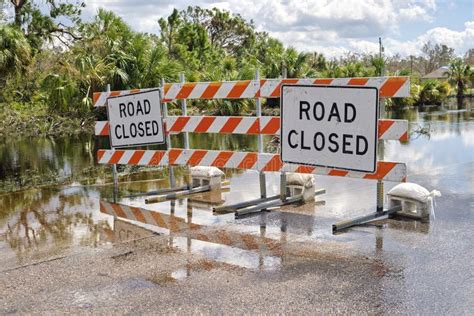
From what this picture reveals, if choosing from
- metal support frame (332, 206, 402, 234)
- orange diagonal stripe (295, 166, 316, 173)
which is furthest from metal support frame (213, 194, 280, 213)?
metal support frame (332, 206, 402, 234)

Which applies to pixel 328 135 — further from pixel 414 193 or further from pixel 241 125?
pixel 241 125

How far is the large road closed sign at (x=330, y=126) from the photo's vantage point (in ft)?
20.2

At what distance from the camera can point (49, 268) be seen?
5.09 m

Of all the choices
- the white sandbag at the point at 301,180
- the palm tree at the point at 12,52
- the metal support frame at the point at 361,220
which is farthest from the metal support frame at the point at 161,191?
the palm tree at the point at 12,52

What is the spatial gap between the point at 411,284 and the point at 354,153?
86.2 inches

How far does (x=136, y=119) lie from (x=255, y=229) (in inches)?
127

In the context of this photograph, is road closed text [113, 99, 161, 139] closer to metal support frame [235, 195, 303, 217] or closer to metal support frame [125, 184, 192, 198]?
metal support frame [125, 184, 192, 198]

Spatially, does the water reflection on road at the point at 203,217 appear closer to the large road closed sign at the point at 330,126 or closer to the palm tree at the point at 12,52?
the large road closed sign at the point at 330,126

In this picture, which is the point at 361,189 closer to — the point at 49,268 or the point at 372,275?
the point at 372,275

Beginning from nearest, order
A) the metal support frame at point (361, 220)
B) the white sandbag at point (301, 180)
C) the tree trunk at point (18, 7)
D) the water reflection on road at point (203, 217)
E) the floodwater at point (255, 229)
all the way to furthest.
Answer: the floodwater at point (255, 229) → the water reflection on road at point (203, 217) → the metal support frame at point (361, 220) → the white sandbag at point (301, 180) → the tree trunk at point (18, 7)

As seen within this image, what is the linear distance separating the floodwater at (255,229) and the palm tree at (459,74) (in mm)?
53440

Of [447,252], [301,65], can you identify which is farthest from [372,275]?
[301,65]

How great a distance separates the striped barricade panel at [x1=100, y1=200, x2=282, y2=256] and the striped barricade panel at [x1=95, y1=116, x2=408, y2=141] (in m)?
1.41

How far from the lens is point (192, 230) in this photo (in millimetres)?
6266
